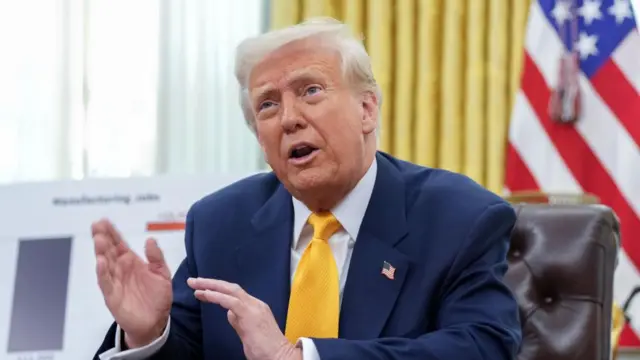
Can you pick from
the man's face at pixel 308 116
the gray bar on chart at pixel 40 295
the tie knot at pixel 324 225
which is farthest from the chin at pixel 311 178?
the gray bar on chart at pixel 40 295

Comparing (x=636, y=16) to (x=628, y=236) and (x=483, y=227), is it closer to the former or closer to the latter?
(x=628, y=236)

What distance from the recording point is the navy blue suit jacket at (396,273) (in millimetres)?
1540

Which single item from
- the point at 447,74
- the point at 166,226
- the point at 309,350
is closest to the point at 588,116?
the point at 447,74

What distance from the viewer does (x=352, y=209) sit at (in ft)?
5.73

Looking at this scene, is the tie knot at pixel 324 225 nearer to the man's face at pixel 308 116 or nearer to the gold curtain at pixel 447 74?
the man's face at pixel 308 116

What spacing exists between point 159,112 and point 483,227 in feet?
7.99

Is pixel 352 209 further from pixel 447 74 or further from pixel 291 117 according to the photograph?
pixel 447 74

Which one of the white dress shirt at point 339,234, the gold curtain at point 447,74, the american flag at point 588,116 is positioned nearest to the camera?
the white dress shirt at point 339,234

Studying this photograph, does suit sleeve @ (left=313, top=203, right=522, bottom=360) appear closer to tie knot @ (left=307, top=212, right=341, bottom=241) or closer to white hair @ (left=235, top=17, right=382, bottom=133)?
tie knot @ (left=307, top=212, right=341, bottom=241)

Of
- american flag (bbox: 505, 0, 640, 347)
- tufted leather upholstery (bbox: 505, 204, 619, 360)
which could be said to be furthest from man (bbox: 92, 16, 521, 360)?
american flag (bbox: 505, 0, 640, 347)

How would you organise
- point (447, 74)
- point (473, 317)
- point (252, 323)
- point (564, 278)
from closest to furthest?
point (252, 323) → point (473, 317) → point (564, 278) → point (447, 74)

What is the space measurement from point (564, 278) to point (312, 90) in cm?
77

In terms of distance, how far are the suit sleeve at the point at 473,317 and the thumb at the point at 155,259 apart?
0.37 meters

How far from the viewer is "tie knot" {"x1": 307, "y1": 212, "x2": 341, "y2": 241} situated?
1722 millimetres
